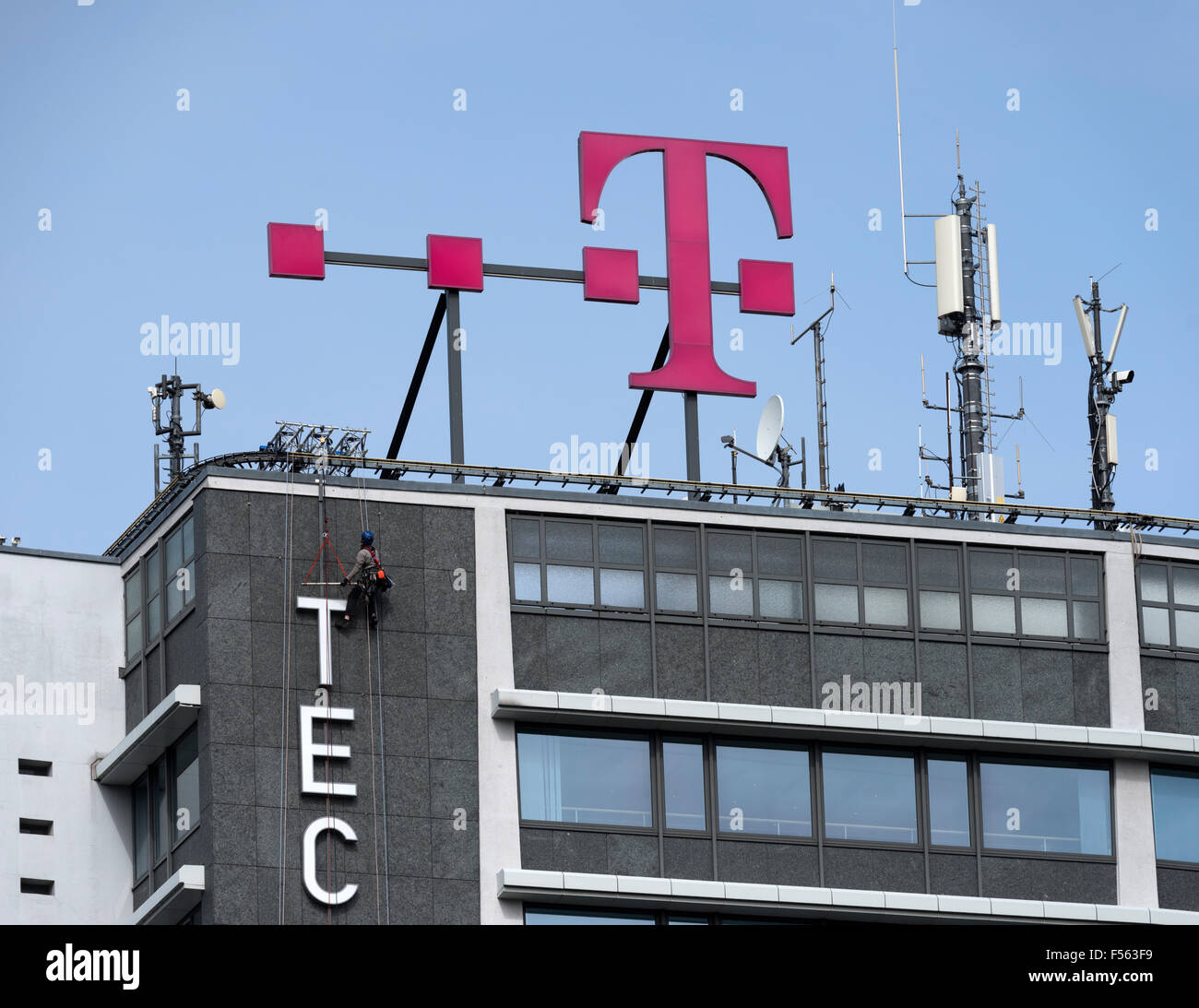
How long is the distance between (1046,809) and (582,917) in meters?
11.6

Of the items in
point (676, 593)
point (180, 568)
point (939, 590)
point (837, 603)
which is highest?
point (180, 568)

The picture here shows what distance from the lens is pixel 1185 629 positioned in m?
63.3

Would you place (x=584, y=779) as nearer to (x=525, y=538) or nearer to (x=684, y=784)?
(x=684, y=784)

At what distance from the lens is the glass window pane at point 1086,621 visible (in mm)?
62250

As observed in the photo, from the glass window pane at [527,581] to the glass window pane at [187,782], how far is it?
7.91 meters

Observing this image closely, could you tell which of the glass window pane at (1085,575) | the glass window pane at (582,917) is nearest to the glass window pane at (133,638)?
the glass window pane at (582,917)

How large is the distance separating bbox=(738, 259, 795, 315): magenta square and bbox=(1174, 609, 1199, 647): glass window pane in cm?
1229

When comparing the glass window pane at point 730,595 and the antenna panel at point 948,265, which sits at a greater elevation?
the antenna panel at point 948,265

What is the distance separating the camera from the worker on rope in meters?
56.7

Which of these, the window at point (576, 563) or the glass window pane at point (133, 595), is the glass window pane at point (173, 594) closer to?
the glass window pane at point (133, 595)

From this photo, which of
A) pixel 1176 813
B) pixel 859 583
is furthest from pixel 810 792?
pixel 1176 813
